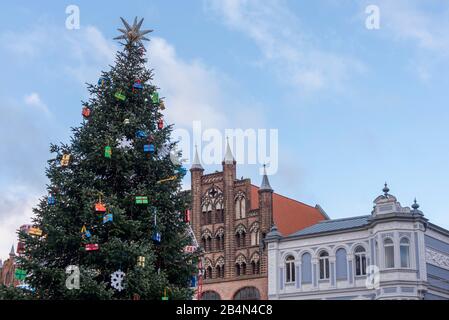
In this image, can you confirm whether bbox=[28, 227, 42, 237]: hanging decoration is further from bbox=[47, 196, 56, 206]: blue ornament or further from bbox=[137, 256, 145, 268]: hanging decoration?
bbox=[137, 256, 145, 268]: hanging decoration

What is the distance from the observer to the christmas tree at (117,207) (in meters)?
19.6

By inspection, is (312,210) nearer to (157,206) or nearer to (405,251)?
(405,251)

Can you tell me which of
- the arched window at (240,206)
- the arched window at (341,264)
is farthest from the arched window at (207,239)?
the arched window at (341,264)

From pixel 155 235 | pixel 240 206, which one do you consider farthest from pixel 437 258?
pixel 155 235

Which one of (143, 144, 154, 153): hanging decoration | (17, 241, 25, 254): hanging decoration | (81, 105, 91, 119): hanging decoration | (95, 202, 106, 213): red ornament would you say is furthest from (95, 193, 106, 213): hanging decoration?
(81, 105, 91, 119): hanging decoration

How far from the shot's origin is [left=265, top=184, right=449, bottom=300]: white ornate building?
44812mm

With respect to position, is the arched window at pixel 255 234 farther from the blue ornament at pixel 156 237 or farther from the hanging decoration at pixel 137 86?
the blue ornament at pixel 156 237

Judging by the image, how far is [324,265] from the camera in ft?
158

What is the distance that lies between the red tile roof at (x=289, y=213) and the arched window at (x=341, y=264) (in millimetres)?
6270

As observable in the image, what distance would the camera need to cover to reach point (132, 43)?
75.7 ft

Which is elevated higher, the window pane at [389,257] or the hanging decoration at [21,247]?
the window pane at [389,257]

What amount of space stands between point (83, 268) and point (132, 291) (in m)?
1.45

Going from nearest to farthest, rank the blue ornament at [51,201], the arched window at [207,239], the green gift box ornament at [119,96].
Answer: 1. the blue ornament at [51,201]
2. the green gift box ornament at [119,96]
3. the arched window at [207,239]

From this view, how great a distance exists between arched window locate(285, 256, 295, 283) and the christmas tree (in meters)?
27.9
